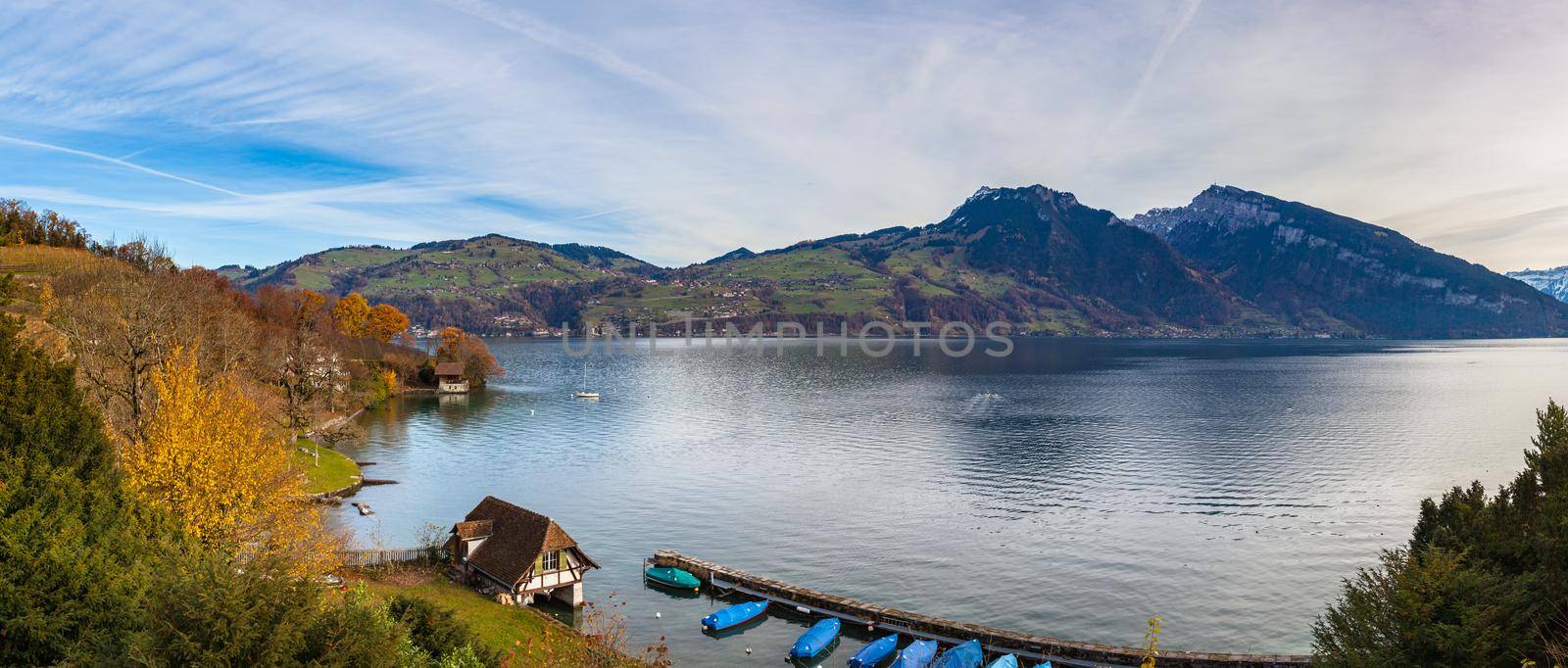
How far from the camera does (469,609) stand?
43750 mm

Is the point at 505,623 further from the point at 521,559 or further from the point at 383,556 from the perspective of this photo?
the point at 383,556

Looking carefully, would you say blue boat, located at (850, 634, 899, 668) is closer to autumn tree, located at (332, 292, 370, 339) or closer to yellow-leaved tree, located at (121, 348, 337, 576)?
yellow-leaved tree, located at (121, 348, 337, 576)

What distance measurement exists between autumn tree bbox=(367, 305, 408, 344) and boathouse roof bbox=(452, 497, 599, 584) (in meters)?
131

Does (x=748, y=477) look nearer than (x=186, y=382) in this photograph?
No

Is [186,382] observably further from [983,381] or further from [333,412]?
[983,381]

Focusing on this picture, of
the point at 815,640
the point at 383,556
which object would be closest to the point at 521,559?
the point at 383,556

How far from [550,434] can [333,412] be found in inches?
1291

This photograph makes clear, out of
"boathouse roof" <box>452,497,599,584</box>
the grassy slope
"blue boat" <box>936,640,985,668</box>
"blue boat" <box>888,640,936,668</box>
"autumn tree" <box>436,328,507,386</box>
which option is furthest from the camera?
"autumn tree" <box>436,328,507,386</box>

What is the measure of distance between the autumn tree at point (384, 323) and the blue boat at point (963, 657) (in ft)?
514

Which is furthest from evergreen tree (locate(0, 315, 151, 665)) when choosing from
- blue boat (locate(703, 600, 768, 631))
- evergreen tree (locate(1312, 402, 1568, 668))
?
evergreen tree (locate(1312, 402, 1568, 668))

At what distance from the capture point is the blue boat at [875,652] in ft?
139

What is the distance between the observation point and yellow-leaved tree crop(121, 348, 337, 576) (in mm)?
37875

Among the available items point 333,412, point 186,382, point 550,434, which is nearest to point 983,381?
point 550,434

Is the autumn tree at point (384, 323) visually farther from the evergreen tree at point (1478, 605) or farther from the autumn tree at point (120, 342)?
the evergreen tree at point (1478, 605)
